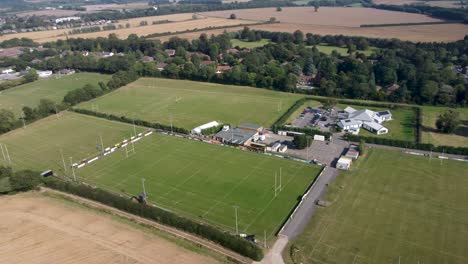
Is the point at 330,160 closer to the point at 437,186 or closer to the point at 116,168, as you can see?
the point at 437,186

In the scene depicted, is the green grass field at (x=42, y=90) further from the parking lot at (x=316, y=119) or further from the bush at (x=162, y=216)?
the parking lot at (x=316, y=119)

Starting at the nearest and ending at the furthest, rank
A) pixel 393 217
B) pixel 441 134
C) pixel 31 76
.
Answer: pixel 393 217 → pixel 441 134 → pixel 31 76

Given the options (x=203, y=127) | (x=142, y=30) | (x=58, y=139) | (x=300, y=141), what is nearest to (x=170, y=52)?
(x=142, y=30)

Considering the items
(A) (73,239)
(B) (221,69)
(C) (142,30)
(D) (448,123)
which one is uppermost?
(C) (142,30)

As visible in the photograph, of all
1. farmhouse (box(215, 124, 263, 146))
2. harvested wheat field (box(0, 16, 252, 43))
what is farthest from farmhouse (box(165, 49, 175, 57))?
farmhouse (box(215, 124, 263, 146))

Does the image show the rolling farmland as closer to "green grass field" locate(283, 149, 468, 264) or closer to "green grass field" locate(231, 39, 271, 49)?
"green grass field" locate(231, 39, 271, 49)

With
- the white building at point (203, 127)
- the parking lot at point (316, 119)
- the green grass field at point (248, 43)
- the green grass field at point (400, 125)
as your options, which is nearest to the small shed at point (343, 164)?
the green grass field at point (400, 125)

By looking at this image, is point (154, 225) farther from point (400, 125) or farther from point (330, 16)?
point (330, 16)

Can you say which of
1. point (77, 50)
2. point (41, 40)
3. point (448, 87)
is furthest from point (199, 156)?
point (41, 40)
